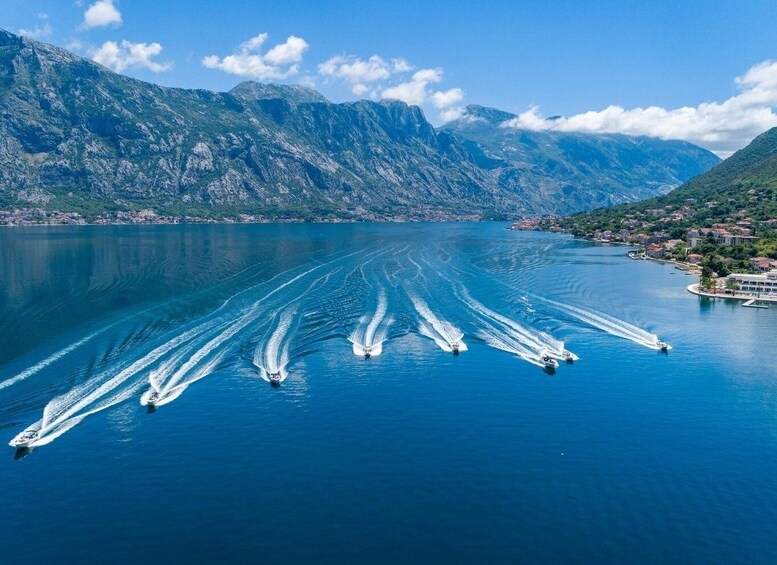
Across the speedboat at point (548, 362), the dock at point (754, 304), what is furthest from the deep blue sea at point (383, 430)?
the dock at point (754, 304)

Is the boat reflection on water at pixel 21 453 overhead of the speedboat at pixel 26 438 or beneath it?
beneath

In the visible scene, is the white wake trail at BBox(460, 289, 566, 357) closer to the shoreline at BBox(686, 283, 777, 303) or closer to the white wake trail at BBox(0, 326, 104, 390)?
the shoreline at BBox(686, 283, 777, 303)

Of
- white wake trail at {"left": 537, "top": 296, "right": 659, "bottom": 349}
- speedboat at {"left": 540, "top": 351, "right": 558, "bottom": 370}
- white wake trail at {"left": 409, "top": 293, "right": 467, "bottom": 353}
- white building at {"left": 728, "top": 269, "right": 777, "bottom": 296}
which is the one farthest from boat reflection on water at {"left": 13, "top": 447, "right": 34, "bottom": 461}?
white building at {"left": 728, "top": 269, "right": 777, "bottom": 296}

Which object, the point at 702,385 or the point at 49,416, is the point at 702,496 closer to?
the point at 702,385

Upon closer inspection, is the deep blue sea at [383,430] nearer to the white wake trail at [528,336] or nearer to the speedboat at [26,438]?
the white wake trail at [528,336]

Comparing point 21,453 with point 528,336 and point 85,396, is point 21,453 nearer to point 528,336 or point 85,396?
point 85,396

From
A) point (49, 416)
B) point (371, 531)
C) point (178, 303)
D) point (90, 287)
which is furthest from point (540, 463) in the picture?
point (90, 287)
